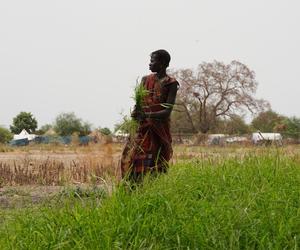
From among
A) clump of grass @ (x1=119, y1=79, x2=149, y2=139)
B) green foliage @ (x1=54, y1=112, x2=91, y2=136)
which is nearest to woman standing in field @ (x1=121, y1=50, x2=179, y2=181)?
clump of grass @ (x1=119, y1=79, x2=149, y2=139)

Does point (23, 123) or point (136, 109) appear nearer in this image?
point (136, 109)

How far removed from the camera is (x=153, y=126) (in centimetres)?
520

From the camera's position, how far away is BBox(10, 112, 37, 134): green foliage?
7662cm

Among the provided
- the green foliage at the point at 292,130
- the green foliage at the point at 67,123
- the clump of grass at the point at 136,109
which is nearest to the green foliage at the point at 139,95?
the clump of grass at the point at 136,109

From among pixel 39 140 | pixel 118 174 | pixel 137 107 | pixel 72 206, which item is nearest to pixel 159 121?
pixel 137 107

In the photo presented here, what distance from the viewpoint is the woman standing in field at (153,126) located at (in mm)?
5047

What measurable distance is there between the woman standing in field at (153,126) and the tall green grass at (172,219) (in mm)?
649

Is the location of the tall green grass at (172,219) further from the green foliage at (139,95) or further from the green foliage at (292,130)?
the green foliage at (292,130)

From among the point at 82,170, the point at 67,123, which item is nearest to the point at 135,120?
the point at 82,170

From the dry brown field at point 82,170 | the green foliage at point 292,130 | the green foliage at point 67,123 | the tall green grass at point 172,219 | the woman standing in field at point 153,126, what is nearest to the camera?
the tall green grass at point 172,219

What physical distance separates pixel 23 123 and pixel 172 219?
7503 cm

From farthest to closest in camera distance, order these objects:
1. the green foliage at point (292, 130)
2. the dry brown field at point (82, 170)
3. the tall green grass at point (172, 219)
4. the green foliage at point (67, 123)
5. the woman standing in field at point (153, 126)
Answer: the green foliage at point (67, 123), the green foliage at point (292, 130), the woman standing in field at point (153, 126), the dry brown field at point (82, 170), the tall green grass at point (172, 219)

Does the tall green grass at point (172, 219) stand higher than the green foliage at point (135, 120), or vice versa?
the green foliage at point (135, 120)

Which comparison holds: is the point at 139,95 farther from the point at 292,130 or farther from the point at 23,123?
the point at 23,123
